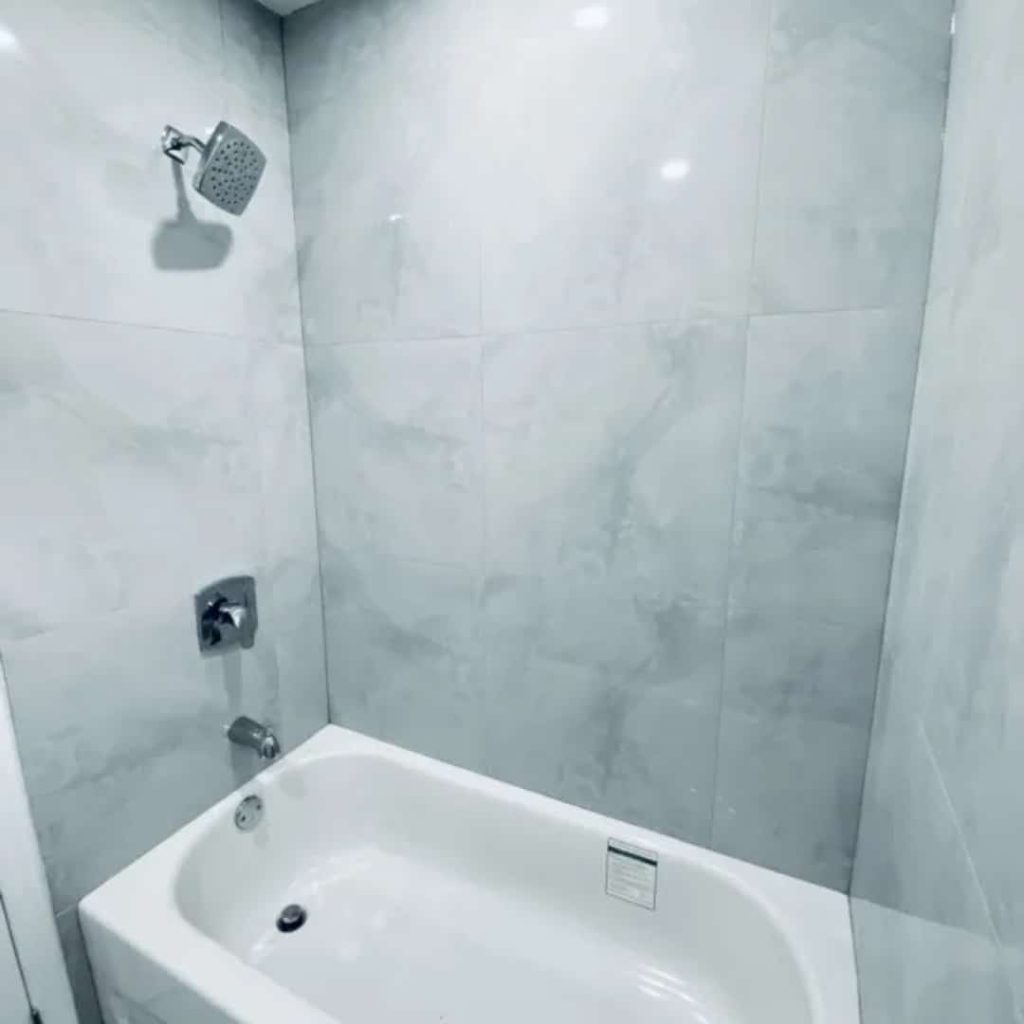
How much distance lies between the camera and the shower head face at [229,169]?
1.05 meters

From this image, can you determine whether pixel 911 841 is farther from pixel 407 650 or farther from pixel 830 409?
pixel 407 650

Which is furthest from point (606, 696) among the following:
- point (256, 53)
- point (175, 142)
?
point (256, 53)

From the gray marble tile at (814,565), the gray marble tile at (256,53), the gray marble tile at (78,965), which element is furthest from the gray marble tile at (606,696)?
the gray marble tile at (256,53)

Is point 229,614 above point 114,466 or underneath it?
underneath

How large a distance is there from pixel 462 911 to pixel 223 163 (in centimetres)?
175

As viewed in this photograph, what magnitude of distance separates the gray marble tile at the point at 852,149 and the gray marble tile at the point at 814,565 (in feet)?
1.23

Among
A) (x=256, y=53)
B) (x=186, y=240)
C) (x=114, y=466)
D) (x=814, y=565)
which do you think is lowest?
(x=814, y=565)

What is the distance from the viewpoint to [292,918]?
1401 millimetres

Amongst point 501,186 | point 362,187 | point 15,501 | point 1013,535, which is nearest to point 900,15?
point 501,186

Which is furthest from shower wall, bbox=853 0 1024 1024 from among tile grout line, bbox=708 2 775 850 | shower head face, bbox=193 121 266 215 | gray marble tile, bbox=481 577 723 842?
shower head face, bbox=193 121 266 215

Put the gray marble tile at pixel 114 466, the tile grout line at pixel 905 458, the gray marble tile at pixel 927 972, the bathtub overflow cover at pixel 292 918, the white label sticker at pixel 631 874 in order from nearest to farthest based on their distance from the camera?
the gray marble tile at pixel 927 972 → the tile grout line at pixel 905 458 → the gray marble tile at pixel 114 466 → the white label sticker at pixel 631 874 → the bathtub overflow cover at pixel 292 918

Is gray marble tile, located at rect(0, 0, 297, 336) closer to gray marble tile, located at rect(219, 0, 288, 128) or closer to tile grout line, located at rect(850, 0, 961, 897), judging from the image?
gray marble tile, located at rect(219, 0, 288, 128)

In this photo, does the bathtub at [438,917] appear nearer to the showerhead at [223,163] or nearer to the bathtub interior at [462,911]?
the bathtub interior at [462,911]

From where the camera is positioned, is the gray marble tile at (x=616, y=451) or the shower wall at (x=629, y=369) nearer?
the shower wall at (x=629, y=369)
